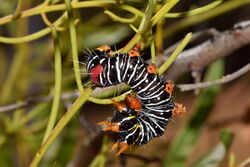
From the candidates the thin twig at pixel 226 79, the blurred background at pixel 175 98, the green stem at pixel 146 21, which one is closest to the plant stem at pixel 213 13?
the blurred background at pixel 175 98

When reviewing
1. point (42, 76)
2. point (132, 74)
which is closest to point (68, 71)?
point (42, 76)

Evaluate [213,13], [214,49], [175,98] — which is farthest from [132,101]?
[175,98]

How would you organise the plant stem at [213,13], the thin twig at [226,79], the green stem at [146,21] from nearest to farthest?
1. the green stem at [146,21]
2. the thin twig at [226,79]
3. the plant stem at [213,13]

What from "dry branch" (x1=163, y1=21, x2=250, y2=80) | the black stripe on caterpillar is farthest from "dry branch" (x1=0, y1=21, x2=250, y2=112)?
the black stripe on caterpillar

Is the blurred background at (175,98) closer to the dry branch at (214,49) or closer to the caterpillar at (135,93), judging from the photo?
the dry branch at (214,49)

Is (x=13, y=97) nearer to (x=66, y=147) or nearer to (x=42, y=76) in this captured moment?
(x=42, y=76)

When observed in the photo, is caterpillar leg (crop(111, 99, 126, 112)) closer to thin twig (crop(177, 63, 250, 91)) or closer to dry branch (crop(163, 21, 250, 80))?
thin twig (crop(177, 63, 250, 91))

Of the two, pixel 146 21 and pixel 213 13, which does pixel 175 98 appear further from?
pixel 146 21

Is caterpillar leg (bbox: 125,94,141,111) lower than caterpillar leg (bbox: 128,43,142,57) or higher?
lower
